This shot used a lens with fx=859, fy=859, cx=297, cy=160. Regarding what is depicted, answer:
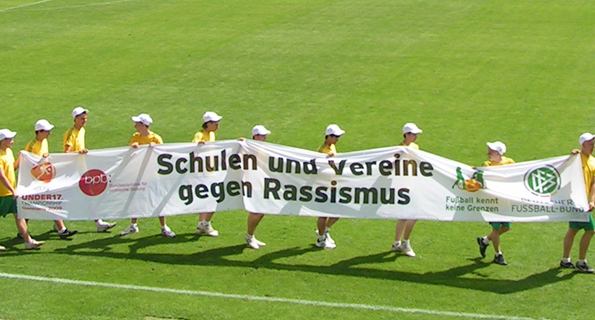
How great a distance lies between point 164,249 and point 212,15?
60.0ft

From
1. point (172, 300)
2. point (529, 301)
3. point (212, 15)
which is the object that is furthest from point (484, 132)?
point (212, 15)

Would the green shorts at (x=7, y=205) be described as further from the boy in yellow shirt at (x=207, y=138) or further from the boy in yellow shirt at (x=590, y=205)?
the boy in yellow shirt at (x=590, y=205)

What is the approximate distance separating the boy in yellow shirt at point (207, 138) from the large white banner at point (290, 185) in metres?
0.54

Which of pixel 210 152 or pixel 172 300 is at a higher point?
pixel 210 152

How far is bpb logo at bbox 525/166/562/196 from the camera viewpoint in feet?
38.4

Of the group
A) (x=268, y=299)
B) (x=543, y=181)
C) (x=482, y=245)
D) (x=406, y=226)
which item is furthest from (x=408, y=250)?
(x=268, y=299)

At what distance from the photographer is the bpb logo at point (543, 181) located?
11719 millimetres

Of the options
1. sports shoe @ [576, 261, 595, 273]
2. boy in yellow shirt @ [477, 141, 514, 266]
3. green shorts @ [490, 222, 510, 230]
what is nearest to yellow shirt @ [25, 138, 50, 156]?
boy in yellow shirt @ [477, 141, 514, 266]

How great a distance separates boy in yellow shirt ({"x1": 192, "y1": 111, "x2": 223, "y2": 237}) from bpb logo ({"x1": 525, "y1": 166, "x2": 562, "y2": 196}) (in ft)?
15.2

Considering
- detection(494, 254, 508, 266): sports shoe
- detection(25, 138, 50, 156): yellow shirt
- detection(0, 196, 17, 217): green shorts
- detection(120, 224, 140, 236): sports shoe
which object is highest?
detection(25, 138, 50, 156): yellow shirt

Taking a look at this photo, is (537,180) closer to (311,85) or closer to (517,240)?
(517,240)

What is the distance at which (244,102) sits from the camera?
20.6 meters

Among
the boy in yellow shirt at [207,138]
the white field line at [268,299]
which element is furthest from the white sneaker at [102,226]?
the white field line at [268,299]

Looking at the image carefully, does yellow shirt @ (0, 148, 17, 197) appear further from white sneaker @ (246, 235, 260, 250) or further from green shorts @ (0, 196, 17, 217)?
white sneaker @ (246, 235, 260, 250)
